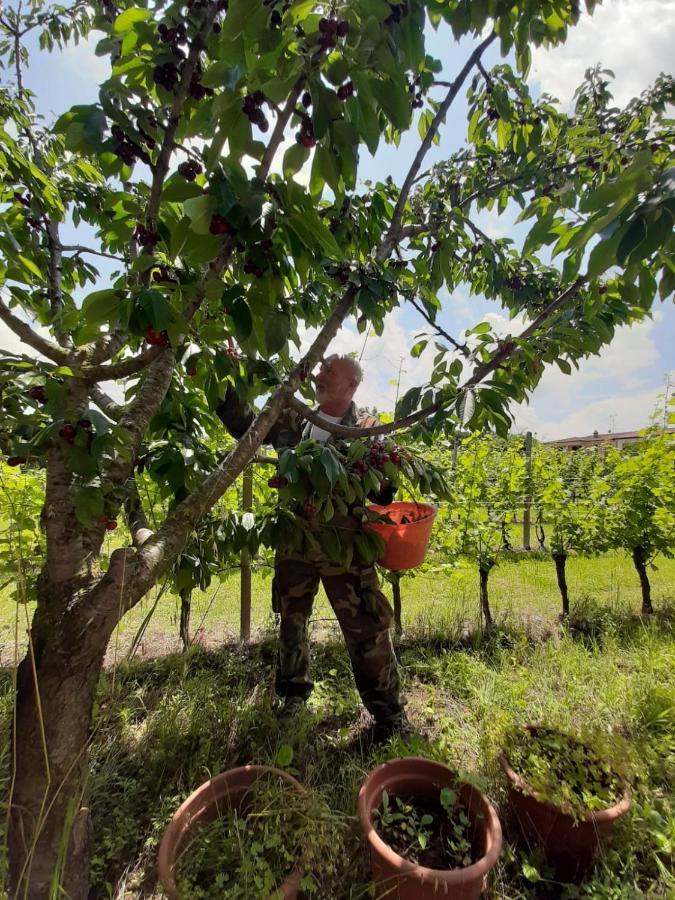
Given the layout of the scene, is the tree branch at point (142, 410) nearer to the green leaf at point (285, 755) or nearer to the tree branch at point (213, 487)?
the tree branch at point (213, 487)

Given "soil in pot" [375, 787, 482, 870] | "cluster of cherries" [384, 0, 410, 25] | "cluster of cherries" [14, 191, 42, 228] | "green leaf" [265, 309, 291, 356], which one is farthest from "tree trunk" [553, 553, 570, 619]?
"cluster of cherries" [14, 191, 42, 228]

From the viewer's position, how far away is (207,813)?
1.38 meters

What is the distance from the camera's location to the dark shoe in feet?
6.68

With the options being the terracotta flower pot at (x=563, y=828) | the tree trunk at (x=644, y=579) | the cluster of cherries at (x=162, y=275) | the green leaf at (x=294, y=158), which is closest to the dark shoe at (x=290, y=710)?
the terracotta flower pot at (x=563, y=828)

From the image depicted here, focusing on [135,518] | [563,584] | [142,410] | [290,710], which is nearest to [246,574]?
[290,710]

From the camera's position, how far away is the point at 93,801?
5.21 feet

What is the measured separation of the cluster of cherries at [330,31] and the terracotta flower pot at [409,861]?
6.31 ft

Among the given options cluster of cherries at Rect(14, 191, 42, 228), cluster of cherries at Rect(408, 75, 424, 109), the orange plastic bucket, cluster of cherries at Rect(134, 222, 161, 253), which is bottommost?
the orange plastic bucket

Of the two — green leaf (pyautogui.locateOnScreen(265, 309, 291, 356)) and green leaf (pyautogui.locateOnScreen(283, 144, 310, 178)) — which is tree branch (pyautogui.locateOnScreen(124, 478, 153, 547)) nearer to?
green leaf (pyautogui.locateOnScreen(265, 309, 291, 356))

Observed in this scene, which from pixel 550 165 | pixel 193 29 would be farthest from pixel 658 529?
pixel 193 29

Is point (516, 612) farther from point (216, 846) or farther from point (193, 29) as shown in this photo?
point (193, 29)

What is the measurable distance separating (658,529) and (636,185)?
145 inches

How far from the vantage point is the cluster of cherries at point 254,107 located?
764 millimetres

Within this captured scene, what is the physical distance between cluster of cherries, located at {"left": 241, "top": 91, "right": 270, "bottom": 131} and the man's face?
135 cm
